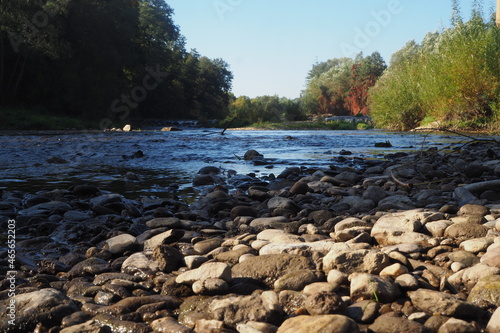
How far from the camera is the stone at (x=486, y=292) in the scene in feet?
6.49

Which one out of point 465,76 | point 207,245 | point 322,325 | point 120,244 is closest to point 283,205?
point 207,245

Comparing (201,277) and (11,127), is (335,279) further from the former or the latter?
(11,127)

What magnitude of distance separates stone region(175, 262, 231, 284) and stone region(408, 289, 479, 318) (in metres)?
→ 0.88

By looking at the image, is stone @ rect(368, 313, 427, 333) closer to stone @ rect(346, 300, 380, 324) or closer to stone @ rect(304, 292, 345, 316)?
stone @ rect(346, 300, 380, 324)

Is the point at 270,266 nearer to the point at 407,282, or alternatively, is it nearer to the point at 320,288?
the point at 320,288

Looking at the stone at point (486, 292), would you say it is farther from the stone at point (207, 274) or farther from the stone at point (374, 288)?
the stone at point (207, 274)

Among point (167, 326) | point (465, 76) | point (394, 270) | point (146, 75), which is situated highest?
point (146, 75)

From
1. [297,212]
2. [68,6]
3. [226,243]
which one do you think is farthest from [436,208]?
[68,6]

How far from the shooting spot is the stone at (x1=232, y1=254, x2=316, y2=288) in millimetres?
2414

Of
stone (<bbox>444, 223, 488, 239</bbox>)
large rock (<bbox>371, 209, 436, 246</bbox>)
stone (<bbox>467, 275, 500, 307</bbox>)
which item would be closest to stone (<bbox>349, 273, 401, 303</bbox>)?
stone (<bbox>467, 275, 500, 307</bbox>)

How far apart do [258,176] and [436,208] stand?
3563 mm

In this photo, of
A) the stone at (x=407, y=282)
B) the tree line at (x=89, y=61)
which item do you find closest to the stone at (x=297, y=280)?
the stone at (x=407, y=282)

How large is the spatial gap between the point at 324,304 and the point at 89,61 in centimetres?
3978

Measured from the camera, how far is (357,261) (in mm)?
2410
